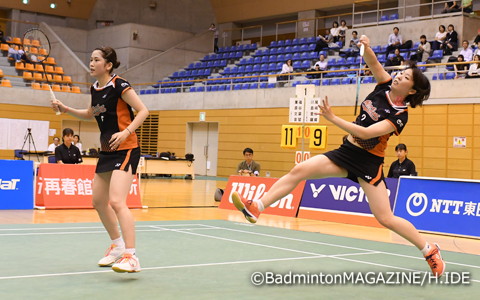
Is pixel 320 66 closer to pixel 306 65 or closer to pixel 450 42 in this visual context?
pixel 306 65

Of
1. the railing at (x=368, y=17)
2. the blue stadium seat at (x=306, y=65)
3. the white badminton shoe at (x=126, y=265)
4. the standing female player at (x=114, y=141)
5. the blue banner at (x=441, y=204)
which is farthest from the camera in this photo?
the blue stadium seat at (x=306, y=65)

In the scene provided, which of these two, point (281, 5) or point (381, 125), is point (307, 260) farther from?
point (281, 5)

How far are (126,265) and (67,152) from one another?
909 centimetres

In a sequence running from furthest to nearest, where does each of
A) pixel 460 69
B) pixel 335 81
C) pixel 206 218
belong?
pixel 335 81 → pixel 460 69 → pixel 206 218

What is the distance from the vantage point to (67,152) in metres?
14.1

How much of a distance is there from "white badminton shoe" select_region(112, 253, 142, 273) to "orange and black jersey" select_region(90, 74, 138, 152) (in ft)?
3.33

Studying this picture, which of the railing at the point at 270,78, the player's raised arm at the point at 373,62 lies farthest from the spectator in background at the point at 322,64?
the player's raised arm at the point at 373,62

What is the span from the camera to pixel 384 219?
5707 millimetres

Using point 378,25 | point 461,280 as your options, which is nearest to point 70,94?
point 378,25

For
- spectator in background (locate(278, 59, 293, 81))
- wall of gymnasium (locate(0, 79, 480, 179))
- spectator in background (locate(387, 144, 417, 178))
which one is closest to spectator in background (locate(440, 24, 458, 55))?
wall of gymnasium (locate(0, 79, 480, 179))

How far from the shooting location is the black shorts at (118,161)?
5816 millimetres

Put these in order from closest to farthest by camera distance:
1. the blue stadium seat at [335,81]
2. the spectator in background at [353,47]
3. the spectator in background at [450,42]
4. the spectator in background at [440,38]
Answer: the spectator in background at [450,42] → the spectator in background at [440,38] → the blue stadium seat at [335,81] → the spectator in background at [353,47]

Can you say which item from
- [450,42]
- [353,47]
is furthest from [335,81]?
[450,42]

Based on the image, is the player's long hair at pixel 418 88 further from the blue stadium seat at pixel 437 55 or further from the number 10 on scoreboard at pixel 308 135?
the blue stadium seat at pixel 437 55
